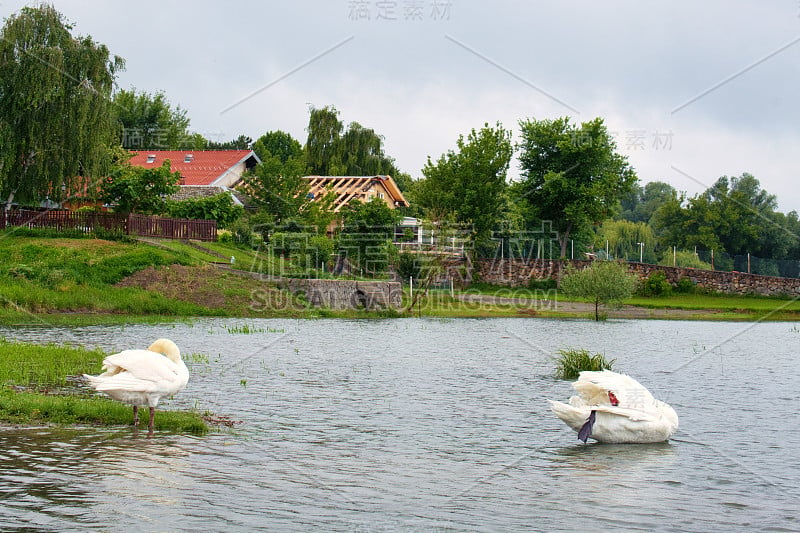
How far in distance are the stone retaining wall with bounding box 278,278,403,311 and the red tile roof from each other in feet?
96.0

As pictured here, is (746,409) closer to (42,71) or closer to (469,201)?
(42,71)

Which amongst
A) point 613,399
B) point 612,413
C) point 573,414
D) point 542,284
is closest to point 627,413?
point 612,413

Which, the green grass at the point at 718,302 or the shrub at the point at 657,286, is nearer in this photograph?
the green grass at the point at 718,302

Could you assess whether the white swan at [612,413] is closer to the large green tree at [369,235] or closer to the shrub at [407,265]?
the large green tree at [369,235]

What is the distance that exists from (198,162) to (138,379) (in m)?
72.3

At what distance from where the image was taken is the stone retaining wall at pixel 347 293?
4956 centimetres

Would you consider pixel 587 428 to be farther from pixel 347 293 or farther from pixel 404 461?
pixel 347 293

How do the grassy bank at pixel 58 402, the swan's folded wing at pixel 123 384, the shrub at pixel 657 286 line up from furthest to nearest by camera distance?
1. the shrub at pixel 657 286
2. the grassy bank at pixel 58 402
3. the swan's folded wing at pixel 123 384

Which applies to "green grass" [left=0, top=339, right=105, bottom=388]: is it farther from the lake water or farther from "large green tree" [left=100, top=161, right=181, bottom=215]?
"large green tree" [left=100, top=161, right=181, bottom=215]

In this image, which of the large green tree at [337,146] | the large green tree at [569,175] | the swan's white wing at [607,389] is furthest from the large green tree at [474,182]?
the swan's white wing at [607,389]

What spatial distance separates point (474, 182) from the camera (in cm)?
7569

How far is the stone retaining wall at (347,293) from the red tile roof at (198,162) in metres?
29.3

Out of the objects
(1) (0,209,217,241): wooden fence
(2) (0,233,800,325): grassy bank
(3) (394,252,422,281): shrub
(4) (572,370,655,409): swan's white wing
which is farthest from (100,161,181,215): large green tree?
(4) (572,370,655,409): swan's white wing

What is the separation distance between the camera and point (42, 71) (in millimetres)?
43219
